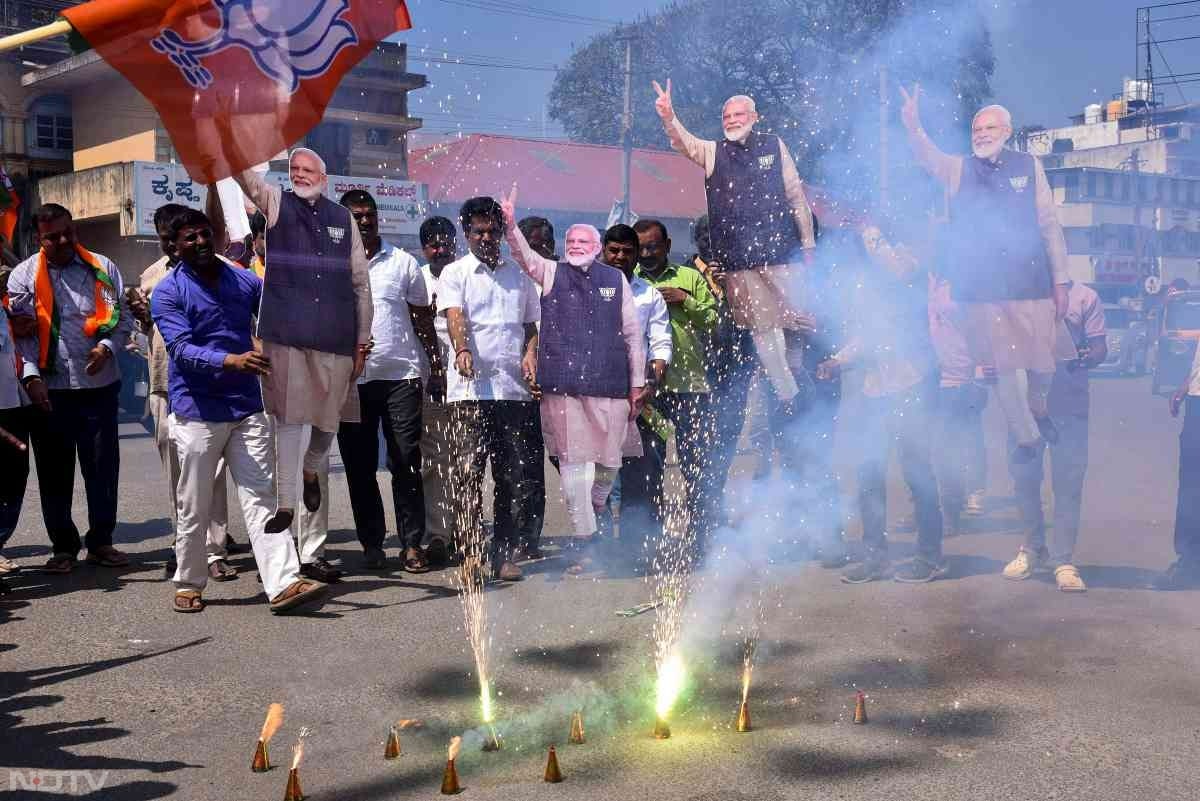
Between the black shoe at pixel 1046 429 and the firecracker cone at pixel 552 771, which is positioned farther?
the black shoe at pixel 1046 429

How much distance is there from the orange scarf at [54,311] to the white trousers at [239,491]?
4.52 feet

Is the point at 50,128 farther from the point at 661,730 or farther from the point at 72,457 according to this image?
the point at 661,730

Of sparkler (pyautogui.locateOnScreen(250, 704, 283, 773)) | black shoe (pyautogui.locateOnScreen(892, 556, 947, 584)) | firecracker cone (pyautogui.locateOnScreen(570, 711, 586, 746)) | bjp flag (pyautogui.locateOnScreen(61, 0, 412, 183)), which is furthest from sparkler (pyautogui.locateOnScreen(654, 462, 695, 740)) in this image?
bjp flag (pyautogui.locateOnScreen(61, 0, 412, 183))

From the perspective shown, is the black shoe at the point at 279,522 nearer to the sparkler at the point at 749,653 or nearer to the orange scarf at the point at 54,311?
the orange scarf at the point at 54,311

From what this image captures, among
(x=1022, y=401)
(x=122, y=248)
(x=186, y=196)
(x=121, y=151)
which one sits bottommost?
(x=1022, y=401)

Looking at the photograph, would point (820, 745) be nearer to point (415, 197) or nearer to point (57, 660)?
point (57, 660)

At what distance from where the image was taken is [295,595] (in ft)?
19.7

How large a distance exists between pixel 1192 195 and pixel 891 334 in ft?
20.6

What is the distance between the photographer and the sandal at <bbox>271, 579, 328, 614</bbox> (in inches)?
236

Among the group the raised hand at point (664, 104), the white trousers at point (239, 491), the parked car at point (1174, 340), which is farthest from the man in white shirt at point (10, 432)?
the parked car at point (1174, 340)

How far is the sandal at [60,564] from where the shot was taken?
7059mm

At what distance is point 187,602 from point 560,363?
241 cm

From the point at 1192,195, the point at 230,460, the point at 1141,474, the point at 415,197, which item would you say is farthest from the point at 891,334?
the point at 415,197

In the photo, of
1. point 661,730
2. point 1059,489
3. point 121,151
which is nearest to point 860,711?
point 661,730
